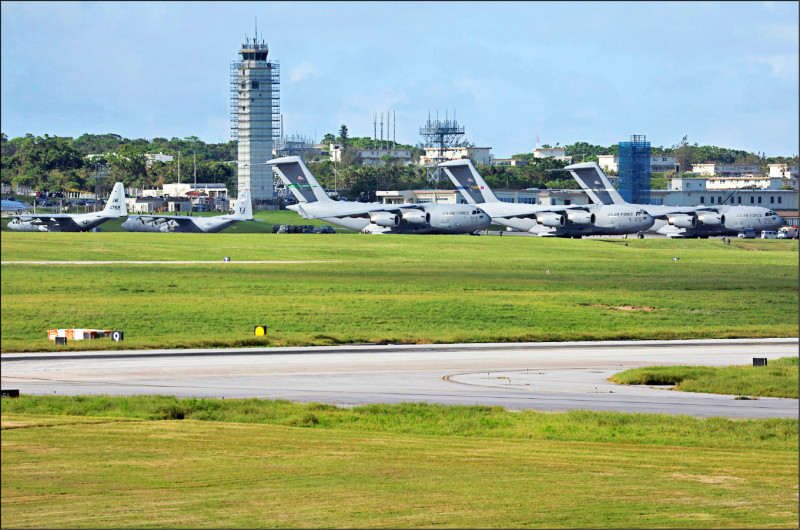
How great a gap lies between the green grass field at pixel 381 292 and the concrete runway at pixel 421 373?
4.67 meters

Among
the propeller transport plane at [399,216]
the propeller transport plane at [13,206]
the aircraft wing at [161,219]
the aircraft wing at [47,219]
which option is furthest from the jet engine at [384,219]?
the propeller transport plane at [13,206]

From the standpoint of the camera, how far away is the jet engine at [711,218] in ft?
497

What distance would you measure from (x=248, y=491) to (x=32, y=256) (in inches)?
3388

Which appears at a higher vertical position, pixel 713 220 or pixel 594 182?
pixel 594 182

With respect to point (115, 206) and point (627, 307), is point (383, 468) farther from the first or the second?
point (115, 206)

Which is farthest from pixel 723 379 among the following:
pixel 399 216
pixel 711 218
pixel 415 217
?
pixel 711 218

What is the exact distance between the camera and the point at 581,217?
156 m

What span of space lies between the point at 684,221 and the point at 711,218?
3.82 meters

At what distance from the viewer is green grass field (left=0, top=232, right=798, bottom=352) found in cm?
6712

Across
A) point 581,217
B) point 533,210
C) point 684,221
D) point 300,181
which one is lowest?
point 684,221

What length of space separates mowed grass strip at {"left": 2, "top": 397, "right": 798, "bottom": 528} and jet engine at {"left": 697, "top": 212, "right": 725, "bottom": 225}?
401ft

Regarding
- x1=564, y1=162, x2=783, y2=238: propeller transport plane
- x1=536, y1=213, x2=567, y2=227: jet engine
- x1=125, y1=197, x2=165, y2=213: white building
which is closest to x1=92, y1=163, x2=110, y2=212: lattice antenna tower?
x1=125, y1=197, x2=165, y2=213: white building

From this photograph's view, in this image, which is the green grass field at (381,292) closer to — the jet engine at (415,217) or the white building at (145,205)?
the jet engine at (415,217)

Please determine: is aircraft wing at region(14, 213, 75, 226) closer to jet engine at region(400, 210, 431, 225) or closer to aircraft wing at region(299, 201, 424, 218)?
aircraft wing at region(299, 201, 424, 218)
